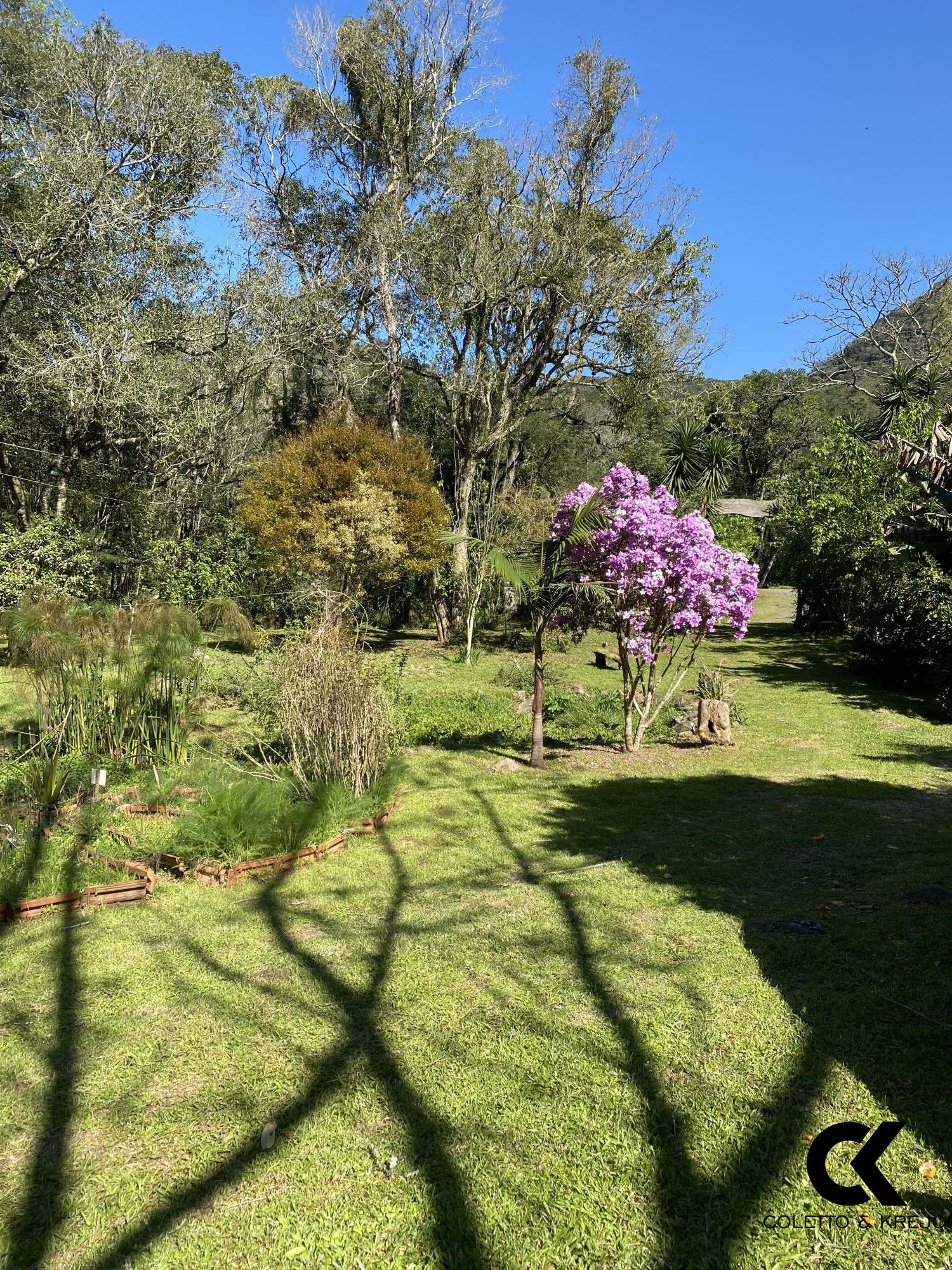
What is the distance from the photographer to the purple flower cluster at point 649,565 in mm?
7234

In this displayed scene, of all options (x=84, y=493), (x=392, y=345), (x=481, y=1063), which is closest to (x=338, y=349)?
(x=392, y=345)

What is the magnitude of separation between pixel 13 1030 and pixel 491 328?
58.8 ft

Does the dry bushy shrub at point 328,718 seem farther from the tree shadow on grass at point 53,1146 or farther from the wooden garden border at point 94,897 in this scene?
the tree shadow on grass at point 53,1146

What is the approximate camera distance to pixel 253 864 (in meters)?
4.71

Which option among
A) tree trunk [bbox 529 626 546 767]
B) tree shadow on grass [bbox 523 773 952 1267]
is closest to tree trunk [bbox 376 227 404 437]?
tree trunk [bbox 529 626 546 767]

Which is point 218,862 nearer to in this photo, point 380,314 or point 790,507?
point 790,507

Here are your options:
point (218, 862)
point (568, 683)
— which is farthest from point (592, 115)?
point (218, 862)

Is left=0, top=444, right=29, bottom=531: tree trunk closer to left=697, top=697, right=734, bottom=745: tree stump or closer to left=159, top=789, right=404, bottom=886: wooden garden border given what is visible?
left=159, top=789, right=404, bottom=886: wooden garden border

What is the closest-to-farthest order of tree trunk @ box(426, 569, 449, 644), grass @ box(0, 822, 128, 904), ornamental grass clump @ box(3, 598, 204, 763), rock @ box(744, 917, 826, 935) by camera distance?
rock @ box(744, 917, 826, 935)
grass @ box(0, 822, 128, 904)
ornamental grass clump @ box(3, 598, 204, 763)
tree trunk @ box(426, 569, 449, 644)

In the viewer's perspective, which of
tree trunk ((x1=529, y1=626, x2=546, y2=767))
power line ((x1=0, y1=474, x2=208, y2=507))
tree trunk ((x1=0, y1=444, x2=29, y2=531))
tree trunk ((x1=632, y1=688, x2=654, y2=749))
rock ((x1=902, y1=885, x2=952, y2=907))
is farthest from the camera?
power line ((x1=0, y1=474, x2=208, y2=507))

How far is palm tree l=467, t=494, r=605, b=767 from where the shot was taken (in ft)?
22.8

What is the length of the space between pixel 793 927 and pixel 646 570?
14.0 feet

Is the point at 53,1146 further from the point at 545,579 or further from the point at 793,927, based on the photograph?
the point at 545,579

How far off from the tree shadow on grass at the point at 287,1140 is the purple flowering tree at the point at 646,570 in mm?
4884
